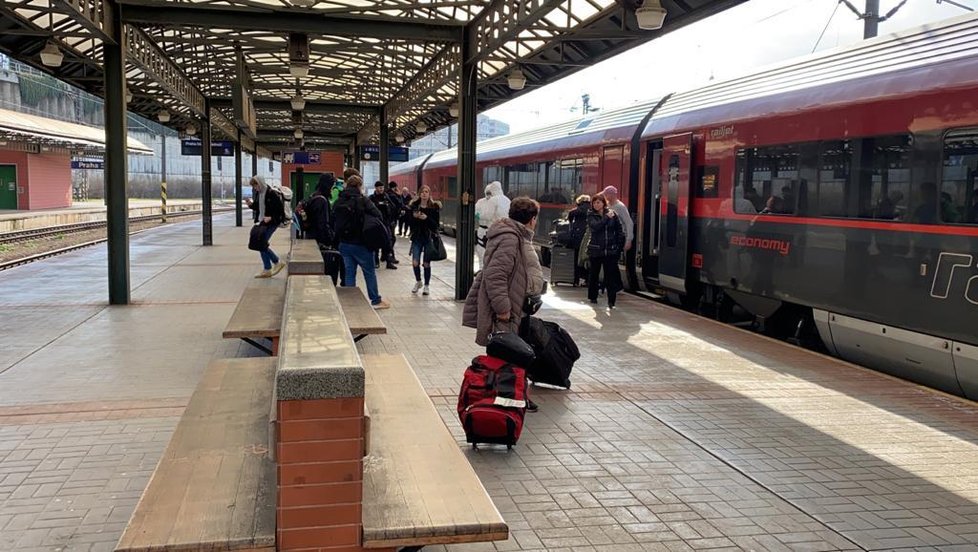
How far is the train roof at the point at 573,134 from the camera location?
13.5m

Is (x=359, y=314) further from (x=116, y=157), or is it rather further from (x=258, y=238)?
(x=258, y=238)

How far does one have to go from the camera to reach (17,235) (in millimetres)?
24156

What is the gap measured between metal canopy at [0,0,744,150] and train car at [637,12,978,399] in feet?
4.85

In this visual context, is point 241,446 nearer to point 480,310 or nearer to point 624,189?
point 480,310

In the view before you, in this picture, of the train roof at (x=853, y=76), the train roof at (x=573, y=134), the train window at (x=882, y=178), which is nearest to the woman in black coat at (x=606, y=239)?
the train roof at (x=853, y=76)

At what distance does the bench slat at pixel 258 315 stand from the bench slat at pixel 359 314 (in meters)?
0.62

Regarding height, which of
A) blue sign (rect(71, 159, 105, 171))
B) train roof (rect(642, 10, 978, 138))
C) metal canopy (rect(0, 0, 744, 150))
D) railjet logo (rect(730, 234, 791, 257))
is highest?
metal canopy (rect(0, 0, 744, 150))

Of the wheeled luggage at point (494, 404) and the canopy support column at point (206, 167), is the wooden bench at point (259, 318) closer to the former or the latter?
the wheeled luggage at point (494, 404)

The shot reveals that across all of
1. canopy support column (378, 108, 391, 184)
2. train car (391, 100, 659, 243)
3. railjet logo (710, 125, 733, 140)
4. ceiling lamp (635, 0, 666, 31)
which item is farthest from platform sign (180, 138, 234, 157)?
ceiling lamp (635, 0, 666, 31)

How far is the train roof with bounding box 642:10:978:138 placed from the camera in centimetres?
683

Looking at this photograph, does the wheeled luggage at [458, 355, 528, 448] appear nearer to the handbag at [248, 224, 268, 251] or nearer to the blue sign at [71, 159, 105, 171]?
the handbag at [248, 224, 268, 251]

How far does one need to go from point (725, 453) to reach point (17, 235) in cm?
2463

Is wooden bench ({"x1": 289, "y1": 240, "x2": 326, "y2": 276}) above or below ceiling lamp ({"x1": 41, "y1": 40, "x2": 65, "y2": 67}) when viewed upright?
below

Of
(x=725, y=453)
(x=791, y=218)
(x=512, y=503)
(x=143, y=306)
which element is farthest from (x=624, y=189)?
(x=512, y=503)
